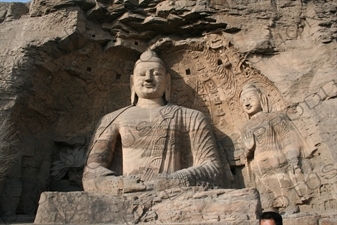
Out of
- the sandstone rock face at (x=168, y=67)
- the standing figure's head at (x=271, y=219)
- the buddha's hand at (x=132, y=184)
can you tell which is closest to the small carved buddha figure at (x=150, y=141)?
the buddha's hand at (x=132, y=184)

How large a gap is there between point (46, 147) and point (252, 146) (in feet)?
10.9

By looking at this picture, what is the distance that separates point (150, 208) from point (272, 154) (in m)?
2.27

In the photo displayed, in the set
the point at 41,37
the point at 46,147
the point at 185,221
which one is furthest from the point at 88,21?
the point at 185,221


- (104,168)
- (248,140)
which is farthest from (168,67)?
(104,168)

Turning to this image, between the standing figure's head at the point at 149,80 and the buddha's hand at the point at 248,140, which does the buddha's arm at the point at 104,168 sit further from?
the buddha's hand at the point at 248,140

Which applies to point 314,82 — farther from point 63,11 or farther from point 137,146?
point 63,11

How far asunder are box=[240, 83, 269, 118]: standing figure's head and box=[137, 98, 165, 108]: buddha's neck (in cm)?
138

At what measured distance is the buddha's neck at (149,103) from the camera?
672 cm

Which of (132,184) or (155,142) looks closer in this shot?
(132,184)

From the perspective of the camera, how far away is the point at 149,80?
6.71 m

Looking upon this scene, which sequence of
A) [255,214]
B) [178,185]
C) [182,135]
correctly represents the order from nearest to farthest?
[255,214] < [178,185] < [182,135]

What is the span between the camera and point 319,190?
17.9ft

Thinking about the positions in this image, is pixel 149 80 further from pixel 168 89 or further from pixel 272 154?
pixel 272 154

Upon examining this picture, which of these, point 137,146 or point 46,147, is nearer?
point 137,146
